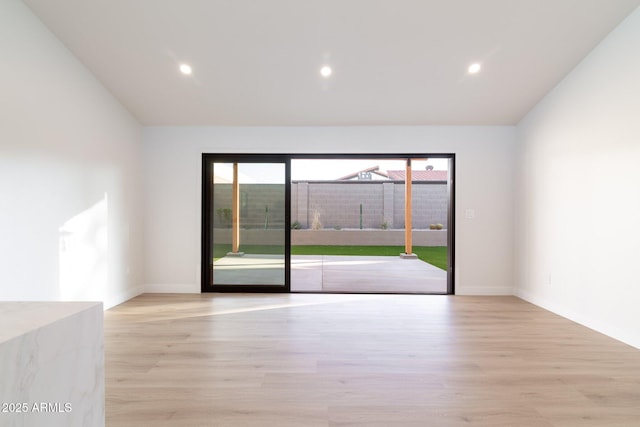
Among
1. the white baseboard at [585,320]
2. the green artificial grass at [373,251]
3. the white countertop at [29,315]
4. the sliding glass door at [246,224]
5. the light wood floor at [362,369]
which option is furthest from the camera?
the green artificial grass at [373,251]

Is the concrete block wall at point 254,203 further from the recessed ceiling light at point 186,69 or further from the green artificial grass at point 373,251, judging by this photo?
the green artificial grass at point 373,251

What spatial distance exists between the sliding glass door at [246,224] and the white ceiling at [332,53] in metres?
0.75

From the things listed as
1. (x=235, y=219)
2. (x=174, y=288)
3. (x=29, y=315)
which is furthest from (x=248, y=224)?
(x=29, y=315)

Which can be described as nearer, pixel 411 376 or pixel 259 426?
pixel 259 426

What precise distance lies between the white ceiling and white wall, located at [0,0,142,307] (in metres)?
0.30

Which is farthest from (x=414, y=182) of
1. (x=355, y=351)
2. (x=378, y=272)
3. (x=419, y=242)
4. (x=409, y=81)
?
(x=355, y=351)

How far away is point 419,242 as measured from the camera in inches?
444

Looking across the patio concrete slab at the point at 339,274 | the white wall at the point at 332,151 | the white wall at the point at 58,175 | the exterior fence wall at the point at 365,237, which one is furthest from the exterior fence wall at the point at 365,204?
the white wall at the point at 58,175

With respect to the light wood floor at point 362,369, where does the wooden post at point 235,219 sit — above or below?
above

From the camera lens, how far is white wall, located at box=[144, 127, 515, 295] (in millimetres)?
4961

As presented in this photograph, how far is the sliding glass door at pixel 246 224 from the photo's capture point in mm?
5070

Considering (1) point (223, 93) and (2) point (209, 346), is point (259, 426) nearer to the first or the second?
(2) point (209, 346)

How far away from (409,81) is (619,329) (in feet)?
10.5

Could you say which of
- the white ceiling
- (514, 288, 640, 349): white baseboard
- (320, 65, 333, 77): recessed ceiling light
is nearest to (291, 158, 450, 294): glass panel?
(514, 288, 640, 349): white baseboard
